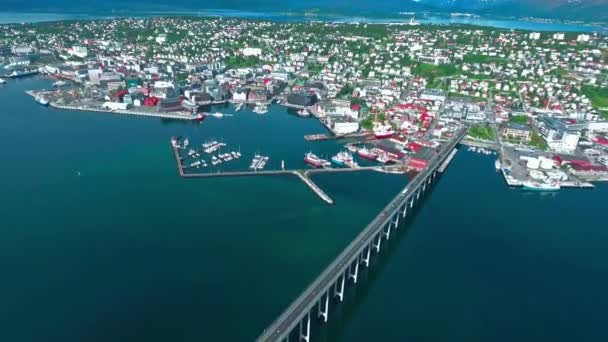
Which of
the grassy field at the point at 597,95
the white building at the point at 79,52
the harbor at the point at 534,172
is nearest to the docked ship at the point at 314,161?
the harbor at the point at 534,172

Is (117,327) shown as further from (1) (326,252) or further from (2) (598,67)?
(2) (598,67)

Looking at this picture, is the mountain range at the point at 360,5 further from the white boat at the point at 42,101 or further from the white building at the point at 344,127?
the white building at the point at 344,127

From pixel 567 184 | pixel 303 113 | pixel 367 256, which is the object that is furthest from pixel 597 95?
pixel 367 256

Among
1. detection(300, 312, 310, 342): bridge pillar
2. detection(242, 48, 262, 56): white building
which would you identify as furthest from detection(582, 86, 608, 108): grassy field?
detection(242, 48, 262, 56): white building

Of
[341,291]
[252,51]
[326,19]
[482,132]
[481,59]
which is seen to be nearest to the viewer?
[341,291]

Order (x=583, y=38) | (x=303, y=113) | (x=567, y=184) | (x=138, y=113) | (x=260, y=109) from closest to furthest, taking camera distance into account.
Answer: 1. (x=567, y=184)
2. (x=138, y=113)
3. (x=303, y=113)
4. (x=260, y=109)
5. (x=583, y=38)

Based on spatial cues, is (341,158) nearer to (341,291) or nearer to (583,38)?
(341,291)
